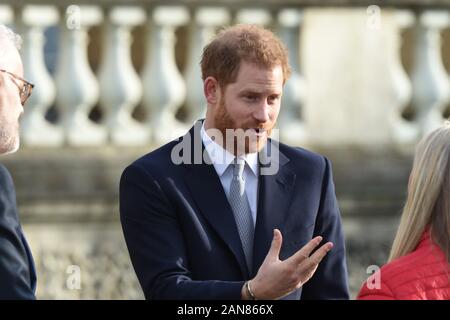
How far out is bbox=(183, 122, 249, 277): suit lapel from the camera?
5316 millimetres

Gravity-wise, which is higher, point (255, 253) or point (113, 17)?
point (113, 17)

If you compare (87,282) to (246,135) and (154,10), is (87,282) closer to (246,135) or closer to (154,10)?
(154,10)

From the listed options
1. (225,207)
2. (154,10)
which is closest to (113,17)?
(154,10)

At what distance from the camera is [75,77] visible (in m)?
8.79

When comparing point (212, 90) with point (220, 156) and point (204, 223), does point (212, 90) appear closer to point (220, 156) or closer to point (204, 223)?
point (220, 156)

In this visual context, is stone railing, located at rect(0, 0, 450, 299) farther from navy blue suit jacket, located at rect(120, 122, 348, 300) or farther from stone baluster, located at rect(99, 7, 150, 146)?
navy blue suit jacket, located at rect(120, 122, 348, 300)

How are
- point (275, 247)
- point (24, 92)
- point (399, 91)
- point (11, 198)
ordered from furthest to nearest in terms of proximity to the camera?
point (399, 91), point (24, 92), point (275, 247), point (11, 198)

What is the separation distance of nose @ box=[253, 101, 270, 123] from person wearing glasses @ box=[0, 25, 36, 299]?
28.7 inches

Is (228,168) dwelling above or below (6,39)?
below

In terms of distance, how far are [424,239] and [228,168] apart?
0.80 m

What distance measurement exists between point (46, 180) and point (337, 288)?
374cm

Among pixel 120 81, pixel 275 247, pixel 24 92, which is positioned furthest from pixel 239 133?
pixel 120 81

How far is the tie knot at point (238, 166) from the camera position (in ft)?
17.7

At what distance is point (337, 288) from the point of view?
5.44 metres
